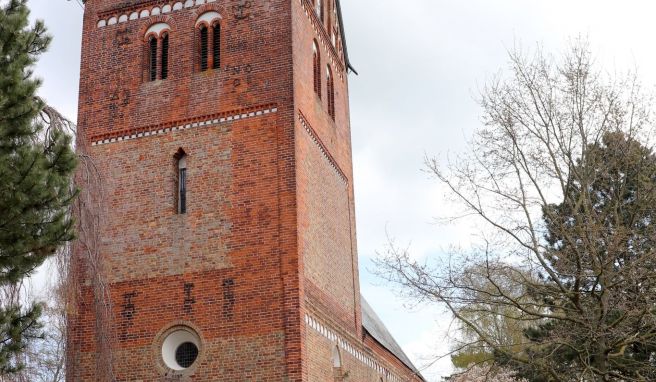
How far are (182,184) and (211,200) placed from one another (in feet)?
3.15

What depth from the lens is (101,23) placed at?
60.8ft

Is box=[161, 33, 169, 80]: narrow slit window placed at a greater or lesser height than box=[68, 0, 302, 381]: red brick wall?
greater

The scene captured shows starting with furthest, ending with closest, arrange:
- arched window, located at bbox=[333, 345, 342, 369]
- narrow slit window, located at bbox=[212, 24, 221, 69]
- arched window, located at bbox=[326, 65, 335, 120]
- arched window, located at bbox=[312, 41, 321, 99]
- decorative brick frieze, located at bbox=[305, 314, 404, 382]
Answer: arched window, located at bbox=[326, 65, 335, 120], arched window, located at bbox=[312, 41, 321, 99], narrow slit window, located at bbox=[212, 24, 221, 69], arched window, located at bbox=[333, 345, 342, 369], decorative brick frieze, located at bbox=[305, 314, 404, 382]

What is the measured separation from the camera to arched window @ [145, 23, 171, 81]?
703 inches

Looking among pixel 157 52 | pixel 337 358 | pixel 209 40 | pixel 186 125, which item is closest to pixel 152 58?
pixel 157 52

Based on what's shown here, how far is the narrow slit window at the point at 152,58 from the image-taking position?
704 inches

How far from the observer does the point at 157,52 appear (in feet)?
59.2

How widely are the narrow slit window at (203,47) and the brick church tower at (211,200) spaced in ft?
0.10

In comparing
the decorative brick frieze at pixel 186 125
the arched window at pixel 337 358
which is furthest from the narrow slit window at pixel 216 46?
the arched window at pixel 337 358

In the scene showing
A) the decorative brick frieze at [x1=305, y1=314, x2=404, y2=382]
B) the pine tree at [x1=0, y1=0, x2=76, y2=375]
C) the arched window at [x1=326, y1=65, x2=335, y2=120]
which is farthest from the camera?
the arched window at [x1=326, y1=65, x2=335, y2=120]

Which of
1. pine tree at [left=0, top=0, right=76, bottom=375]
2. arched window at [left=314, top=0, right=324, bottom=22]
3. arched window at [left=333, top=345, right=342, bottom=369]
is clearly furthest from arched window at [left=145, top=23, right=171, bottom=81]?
pine tree at [left=0, top=0, right=76, bottom=375]

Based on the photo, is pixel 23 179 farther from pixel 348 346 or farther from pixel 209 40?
pixel 348 346

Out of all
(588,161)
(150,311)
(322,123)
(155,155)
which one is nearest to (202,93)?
(155,155)

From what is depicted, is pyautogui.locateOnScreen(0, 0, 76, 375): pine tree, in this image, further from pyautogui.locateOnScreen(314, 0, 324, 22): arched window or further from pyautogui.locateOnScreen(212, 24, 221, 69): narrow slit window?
pyautogui.locateOnScreen(314, 0, 324, 22): arched window
